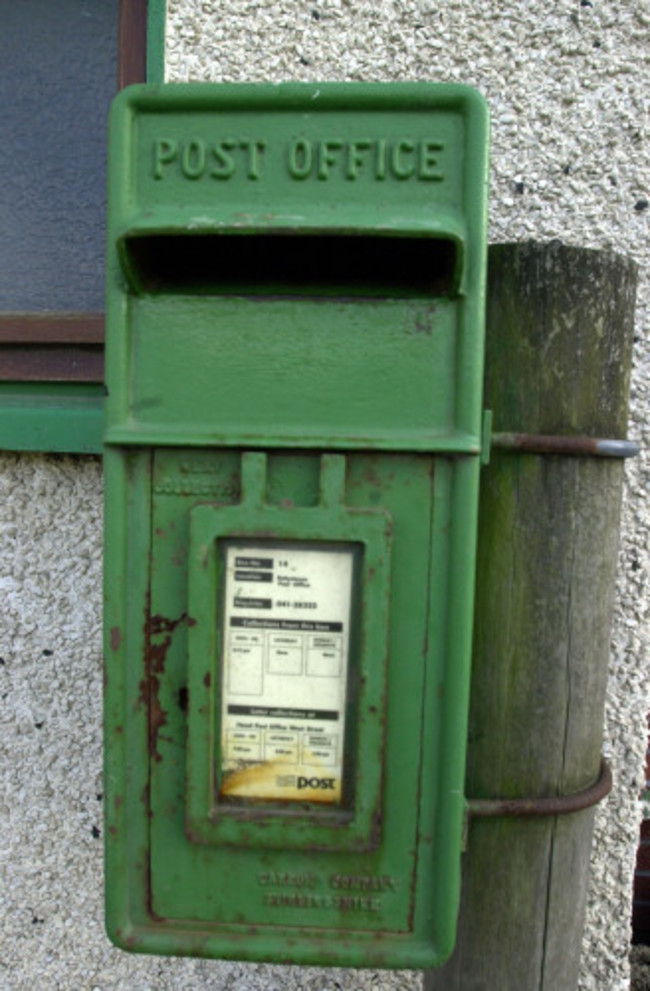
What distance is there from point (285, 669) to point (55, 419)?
922 millimetres

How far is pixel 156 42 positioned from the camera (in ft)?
5.42

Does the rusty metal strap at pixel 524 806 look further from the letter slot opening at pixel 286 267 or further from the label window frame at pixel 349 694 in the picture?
the letter slot opening at pixel 286 267

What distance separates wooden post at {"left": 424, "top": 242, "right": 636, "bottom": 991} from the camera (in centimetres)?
116

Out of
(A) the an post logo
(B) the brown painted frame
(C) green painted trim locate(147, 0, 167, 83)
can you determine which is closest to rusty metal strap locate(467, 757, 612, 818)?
(A) the an post logo

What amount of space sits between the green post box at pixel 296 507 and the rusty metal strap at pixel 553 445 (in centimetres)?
11

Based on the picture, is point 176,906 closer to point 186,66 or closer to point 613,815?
point 613,815

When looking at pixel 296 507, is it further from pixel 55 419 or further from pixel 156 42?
pixel 156 42

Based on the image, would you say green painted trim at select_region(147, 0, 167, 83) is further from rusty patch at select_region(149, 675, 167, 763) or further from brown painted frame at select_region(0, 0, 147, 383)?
rusty patch at select_region(149, 675, 167, 763)

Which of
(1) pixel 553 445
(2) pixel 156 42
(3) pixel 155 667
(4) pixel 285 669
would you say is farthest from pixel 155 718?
(2) pixel 156 42

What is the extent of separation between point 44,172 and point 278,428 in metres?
1.31

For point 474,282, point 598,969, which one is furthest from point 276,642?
point 598,969

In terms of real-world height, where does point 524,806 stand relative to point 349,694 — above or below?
below

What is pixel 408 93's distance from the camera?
1.04 metres

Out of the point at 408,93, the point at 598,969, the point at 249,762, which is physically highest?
the point at 408,93
